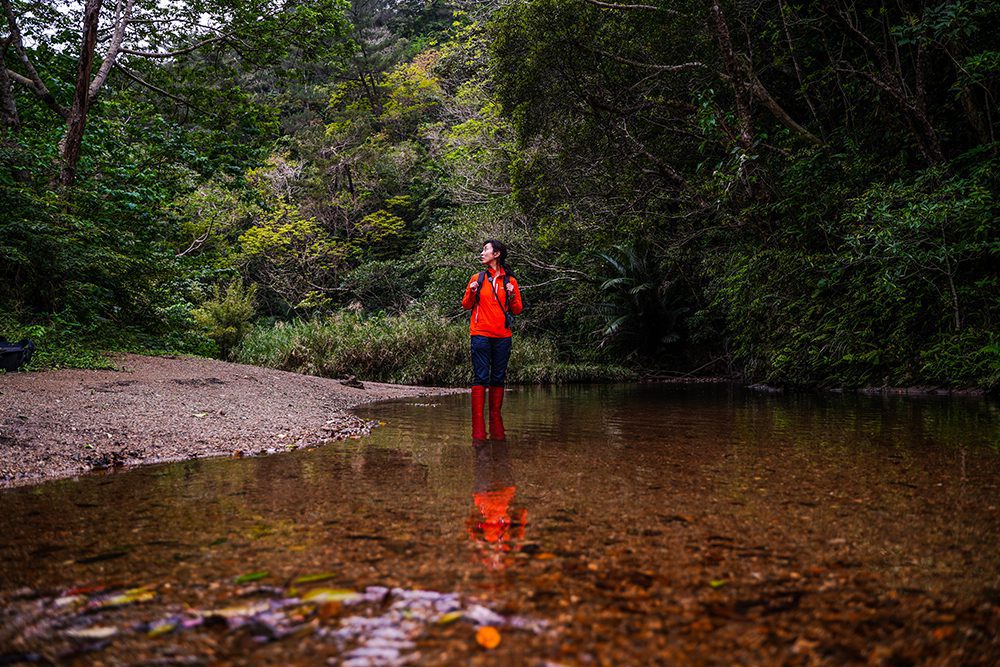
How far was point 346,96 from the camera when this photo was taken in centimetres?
3303

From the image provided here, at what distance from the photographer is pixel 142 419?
5.85 meters

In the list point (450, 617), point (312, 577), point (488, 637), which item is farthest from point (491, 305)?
point (488, 637)

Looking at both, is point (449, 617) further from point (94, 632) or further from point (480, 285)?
point (480, 285)

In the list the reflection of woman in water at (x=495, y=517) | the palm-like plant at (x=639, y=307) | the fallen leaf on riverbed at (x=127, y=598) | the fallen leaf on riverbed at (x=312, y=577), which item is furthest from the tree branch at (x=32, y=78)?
the fallen leaf on riverbed at (x=312, y=577)

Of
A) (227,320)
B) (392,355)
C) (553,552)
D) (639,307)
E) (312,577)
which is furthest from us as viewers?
(639,307)

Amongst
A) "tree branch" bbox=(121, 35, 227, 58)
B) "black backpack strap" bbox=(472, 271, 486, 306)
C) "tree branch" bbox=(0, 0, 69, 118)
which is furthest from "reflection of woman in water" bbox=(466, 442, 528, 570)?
"tree branch" bbox=(121, 35, 227, 58)

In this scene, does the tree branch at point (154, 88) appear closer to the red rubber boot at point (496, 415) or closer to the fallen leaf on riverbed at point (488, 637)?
the red rubber boot at point (496, 415)

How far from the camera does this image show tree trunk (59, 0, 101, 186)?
1173 cm

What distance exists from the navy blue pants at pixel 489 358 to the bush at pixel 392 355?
10.5 m

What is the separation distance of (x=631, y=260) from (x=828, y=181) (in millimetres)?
8046

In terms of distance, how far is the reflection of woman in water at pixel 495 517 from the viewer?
246 cm

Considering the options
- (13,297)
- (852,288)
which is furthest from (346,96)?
(852,288)

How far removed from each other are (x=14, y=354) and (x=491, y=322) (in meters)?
5.57

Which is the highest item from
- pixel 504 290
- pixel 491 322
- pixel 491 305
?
pixel 504 290
